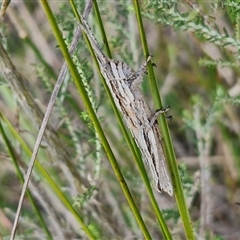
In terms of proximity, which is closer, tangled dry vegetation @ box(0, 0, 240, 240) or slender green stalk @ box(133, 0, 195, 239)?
slender green stalk @ box(133, 0, 195, 239)

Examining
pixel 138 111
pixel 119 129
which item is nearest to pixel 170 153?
pixel 138 111

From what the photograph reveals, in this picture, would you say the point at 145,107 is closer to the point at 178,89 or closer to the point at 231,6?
the point at 231,6

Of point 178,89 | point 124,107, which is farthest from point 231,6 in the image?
point 178,89

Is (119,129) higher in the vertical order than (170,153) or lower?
higher

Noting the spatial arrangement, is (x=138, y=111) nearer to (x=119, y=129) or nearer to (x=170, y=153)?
(x=170, y=153)

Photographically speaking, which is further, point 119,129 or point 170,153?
point 119,129

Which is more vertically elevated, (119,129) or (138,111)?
(119,129)

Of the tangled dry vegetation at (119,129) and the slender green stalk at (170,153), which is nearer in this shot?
the slender green stalk at (170,153)

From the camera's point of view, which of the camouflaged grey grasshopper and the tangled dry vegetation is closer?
the camouflaged grey grasshopper
